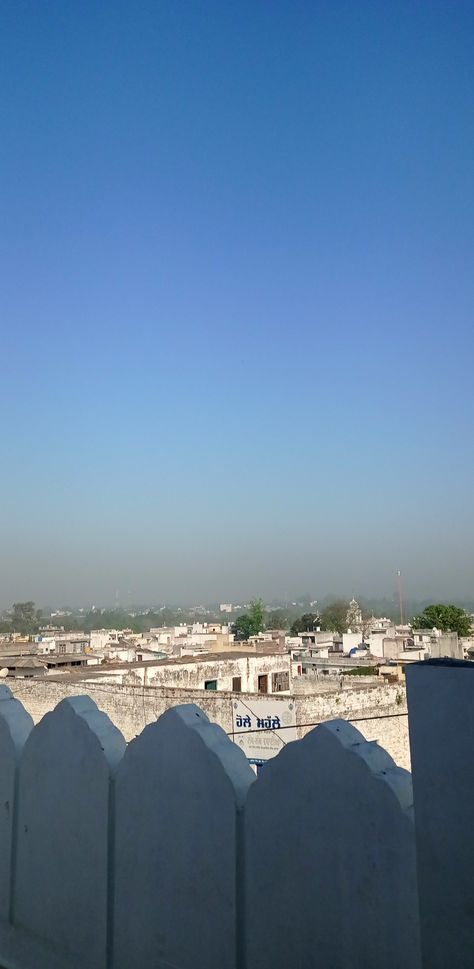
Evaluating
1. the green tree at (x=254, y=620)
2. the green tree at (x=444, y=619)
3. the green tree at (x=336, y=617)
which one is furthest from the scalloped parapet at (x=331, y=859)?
the green tree at (x=336, y=617)

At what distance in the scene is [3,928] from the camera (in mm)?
3691

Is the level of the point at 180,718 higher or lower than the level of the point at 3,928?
higher

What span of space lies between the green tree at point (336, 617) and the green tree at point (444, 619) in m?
39.4

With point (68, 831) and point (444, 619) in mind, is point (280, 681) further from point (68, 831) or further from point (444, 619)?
point (444, 619)

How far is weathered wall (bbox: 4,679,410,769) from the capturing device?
64.1ft

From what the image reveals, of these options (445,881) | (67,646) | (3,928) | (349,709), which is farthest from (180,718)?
(67,646)

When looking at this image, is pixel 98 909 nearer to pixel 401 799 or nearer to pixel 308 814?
pixel 308 814

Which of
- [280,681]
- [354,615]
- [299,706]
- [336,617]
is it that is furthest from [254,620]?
[299,706]

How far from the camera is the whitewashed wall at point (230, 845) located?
2.07m

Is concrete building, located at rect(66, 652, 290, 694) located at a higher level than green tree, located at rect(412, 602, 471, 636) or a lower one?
lower

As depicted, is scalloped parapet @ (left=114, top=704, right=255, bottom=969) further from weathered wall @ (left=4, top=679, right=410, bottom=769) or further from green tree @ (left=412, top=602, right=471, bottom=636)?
green tree @ (left=412, top=602, right=471, bottom=636)

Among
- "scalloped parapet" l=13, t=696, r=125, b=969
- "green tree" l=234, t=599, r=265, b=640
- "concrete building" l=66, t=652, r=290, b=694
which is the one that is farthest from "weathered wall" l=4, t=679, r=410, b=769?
"green tree" l=234, t=599, r=265, b=640

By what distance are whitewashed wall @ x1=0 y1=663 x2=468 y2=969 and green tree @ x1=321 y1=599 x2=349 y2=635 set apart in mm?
107729

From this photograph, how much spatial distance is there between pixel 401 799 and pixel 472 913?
14.1 inches
